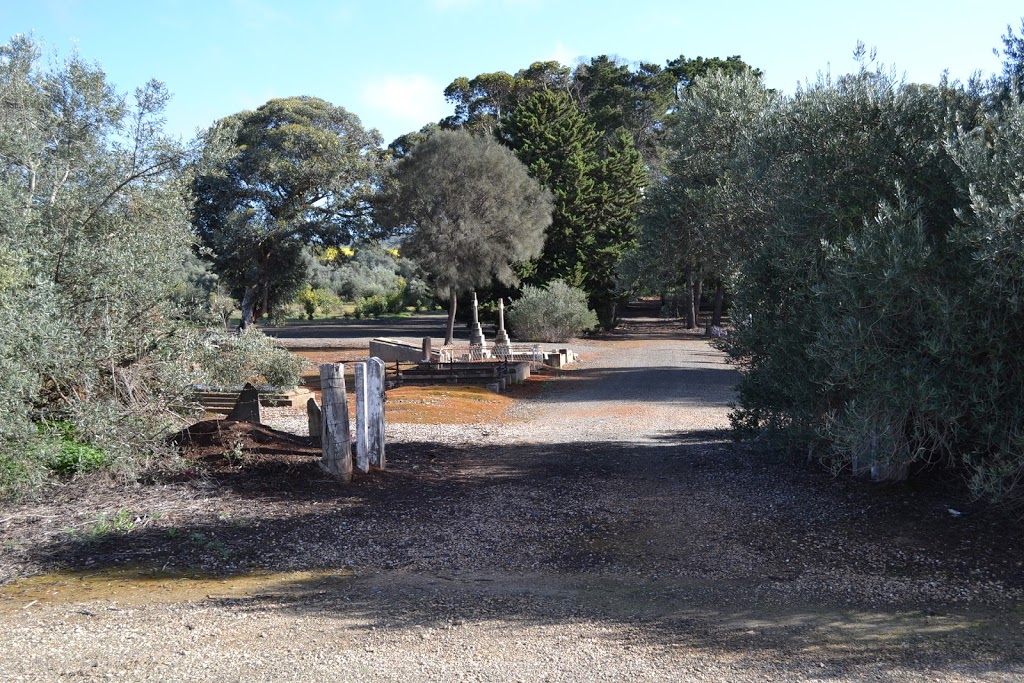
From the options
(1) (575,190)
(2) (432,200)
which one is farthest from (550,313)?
(2) (432,200)

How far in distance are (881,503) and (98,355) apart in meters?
7.34

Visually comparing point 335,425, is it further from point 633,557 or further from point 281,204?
point 281,204

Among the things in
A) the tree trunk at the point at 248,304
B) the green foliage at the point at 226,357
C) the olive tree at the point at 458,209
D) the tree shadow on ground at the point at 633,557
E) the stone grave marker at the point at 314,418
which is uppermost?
the olive tree at the point at 458,209

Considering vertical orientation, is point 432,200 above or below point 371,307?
above

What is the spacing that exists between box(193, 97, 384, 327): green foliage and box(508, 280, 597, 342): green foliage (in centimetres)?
787

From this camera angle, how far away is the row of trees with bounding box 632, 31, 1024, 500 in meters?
5.73

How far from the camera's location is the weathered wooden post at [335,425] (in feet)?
27.2

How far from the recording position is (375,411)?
356 inches

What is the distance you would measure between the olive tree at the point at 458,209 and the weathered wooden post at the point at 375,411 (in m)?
20.8

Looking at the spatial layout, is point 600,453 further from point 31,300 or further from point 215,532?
point 31,300

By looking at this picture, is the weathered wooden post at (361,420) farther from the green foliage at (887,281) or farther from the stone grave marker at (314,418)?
the green foliage at (887,281)

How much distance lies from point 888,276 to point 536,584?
3136 millimetres

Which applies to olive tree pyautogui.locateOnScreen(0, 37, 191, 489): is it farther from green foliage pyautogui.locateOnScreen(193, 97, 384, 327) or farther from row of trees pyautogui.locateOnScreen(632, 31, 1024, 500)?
green foliage pyautogui.locateOnScreen(193, 97, 384, 327)

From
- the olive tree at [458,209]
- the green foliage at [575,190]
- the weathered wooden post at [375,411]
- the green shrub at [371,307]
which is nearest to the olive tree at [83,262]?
the weathered wooden post at [375,411]
